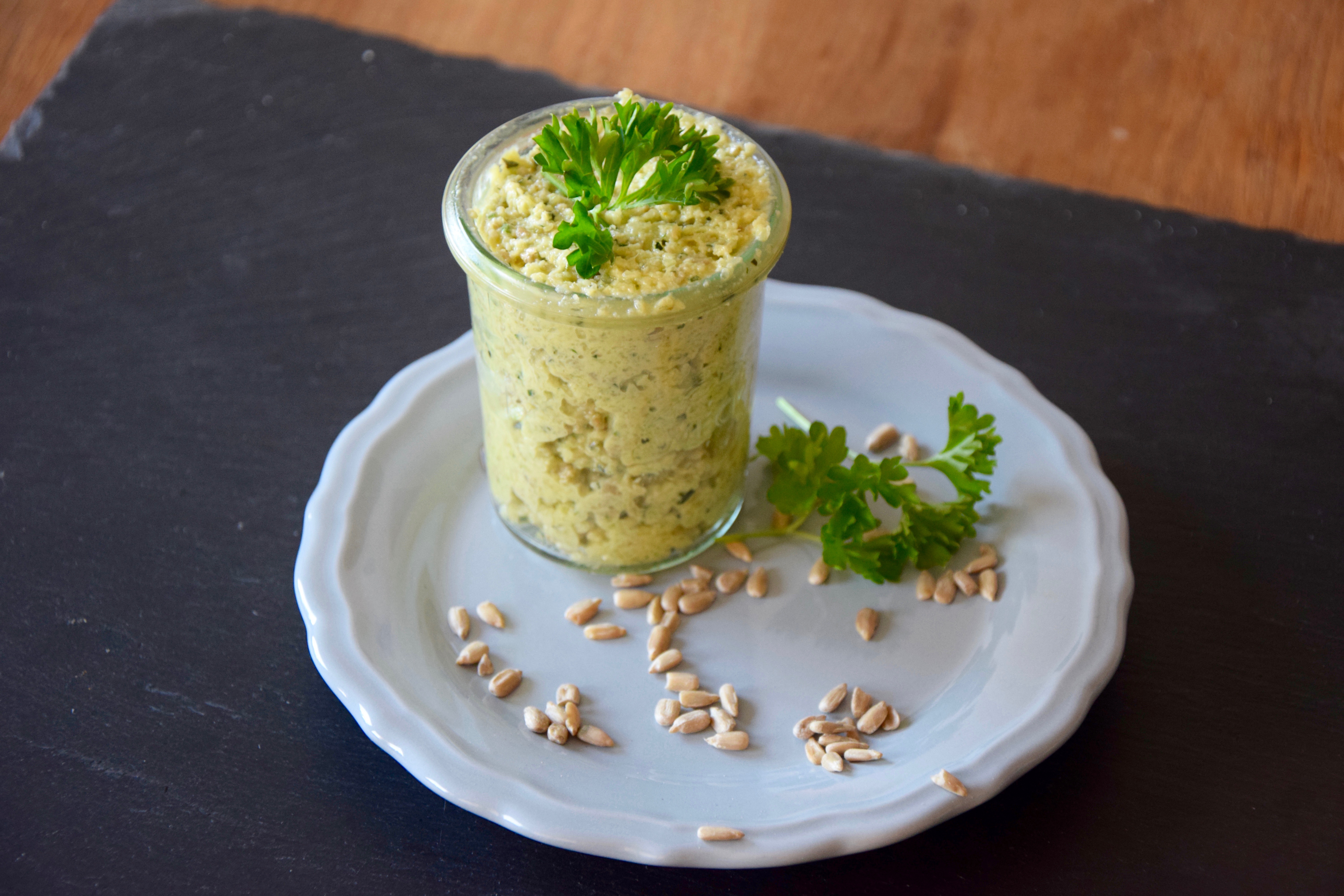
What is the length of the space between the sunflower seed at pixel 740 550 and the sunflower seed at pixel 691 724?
26 centimetres

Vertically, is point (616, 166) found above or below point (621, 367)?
above

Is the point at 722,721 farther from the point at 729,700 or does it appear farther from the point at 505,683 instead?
the point at 505,683

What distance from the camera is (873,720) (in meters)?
1.42

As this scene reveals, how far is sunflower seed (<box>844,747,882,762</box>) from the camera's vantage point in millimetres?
1375

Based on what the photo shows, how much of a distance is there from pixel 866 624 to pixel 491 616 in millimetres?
475

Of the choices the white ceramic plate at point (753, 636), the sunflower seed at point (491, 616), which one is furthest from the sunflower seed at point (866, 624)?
the sunflower seed at point (491, 616)

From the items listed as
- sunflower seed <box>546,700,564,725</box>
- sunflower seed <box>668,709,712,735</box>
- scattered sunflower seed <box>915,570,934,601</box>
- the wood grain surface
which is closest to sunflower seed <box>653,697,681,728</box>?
sunflower seed <box>668,709,712,735</box>

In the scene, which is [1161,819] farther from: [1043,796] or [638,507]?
[638,507]

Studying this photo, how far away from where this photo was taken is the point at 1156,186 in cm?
248

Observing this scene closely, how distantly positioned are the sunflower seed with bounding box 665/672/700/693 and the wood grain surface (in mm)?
1437

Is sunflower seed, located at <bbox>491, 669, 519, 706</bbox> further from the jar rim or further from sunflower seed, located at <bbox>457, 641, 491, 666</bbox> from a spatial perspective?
the jar rim

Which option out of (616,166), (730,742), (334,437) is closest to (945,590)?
(730,742)

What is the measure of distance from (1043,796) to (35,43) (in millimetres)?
2662

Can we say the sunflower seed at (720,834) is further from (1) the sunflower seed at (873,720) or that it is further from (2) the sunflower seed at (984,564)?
(2) the sunflower seed at (984,564)
